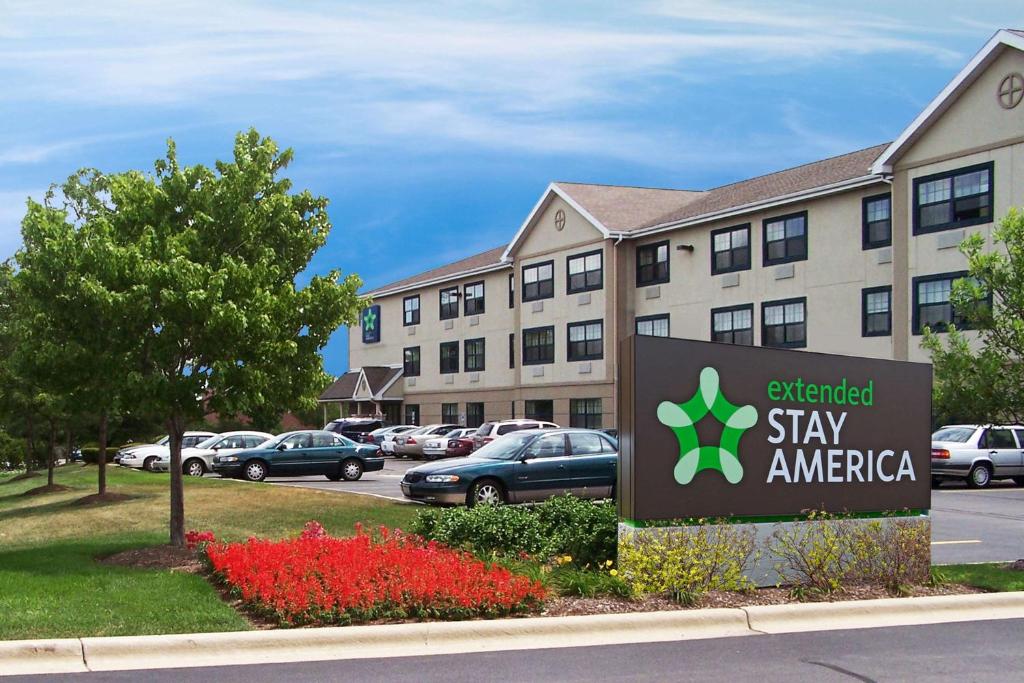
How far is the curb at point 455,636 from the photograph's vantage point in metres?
8.00

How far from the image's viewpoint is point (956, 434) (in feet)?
93.1

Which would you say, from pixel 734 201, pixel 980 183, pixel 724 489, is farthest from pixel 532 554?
pixel 734 201

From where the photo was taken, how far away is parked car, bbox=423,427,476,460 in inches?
1619

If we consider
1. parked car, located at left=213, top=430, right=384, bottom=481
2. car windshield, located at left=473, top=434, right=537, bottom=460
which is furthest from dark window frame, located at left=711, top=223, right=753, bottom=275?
car windshield, located at left=473, top=434, right=537, bottom=460

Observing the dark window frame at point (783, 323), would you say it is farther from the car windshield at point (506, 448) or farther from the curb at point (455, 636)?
the curb at point (455, 636)

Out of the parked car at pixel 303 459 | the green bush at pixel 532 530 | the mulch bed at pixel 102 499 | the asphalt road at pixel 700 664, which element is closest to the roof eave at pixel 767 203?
the parked car at pixel 303 459

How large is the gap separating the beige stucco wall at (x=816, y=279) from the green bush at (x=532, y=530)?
2491 cm

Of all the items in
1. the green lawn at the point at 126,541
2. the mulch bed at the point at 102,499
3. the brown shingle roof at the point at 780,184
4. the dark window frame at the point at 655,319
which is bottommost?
the mulch bed at the point at 102,499

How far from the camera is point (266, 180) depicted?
14.3 m

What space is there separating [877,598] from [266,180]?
29.4 feet

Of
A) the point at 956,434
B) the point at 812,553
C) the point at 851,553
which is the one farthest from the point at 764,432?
the point at 956,434

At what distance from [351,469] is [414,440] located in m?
15.0

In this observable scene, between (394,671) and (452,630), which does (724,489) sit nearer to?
(452,630)

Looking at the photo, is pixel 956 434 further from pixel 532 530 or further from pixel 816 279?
pixel 532 530
